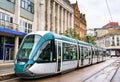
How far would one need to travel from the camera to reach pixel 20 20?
41.6 meters

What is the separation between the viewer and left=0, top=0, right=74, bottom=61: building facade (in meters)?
37.7

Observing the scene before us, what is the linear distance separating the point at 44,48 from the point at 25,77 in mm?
2152

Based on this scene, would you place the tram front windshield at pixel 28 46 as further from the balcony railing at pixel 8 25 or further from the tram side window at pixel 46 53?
the balcony railing at pixel 8 25

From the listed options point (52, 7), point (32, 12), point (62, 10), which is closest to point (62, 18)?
point (62, 10)

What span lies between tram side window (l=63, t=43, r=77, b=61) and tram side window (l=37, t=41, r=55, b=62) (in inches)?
115

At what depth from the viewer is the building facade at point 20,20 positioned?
37688mm

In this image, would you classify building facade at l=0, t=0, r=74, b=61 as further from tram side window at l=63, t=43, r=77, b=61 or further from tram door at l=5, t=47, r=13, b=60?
tram side window at l=63, t=43, r=77, b=61

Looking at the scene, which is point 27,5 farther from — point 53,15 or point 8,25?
point 53,15

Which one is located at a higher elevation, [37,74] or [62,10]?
[62,10]

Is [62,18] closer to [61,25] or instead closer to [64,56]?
[61,25]

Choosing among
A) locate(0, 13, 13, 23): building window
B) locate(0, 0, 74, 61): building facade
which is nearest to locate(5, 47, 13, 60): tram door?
locate(0, 0, 74, 61): building facade

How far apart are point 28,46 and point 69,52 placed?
5.99 metres

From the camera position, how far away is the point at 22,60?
15.4 metres

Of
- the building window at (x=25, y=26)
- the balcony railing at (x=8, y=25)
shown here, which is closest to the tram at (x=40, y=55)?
the balcony railing at (x=8, y=25)
